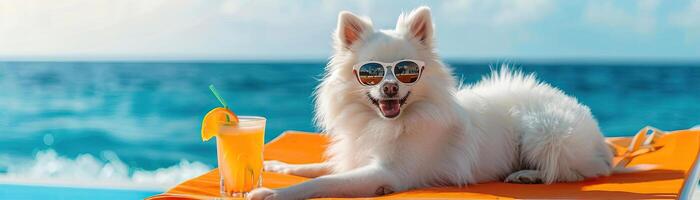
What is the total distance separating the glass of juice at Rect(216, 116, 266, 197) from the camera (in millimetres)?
2477

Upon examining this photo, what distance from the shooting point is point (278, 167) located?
322 cm

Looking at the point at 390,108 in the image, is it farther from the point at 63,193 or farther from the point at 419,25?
the point at 63,193

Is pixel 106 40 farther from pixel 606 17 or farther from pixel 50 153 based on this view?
pixel 606 17

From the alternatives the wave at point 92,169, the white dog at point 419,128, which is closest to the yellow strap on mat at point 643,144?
the white dog at point 419,128

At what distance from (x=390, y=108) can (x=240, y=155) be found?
23.4 inches

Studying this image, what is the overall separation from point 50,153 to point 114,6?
5.19 metres

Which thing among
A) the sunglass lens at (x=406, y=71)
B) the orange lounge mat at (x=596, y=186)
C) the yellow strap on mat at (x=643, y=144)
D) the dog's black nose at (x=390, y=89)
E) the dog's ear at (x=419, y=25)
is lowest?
the orange lounge mat at (x=596, y=186)

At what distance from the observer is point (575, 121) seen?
2959mm

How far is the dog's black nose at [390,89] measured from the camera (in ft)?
8.48

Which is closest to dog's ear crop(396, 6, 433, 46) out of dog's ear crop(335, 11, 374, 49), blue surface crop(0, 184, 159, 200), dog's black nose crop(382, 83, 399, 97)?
dog's ear crop(335, 11, 374, 49)

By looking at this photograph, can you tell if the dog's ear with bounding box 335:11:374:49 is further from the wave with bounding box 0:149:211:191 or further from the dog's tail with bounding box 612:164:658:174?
the wave with bounding box 0:149:211:191

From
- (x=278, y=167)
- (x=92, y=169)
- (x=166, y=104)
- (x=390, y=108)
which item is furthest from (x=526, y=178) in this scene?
(x=166, y=104)

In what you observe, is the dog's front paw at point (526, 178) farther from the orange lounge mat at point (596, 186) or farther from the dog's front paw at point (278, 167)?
the dog's front paw at point (278, 167)

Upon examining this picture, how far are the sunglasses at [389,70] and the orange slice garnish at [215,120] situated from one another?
505 mm
